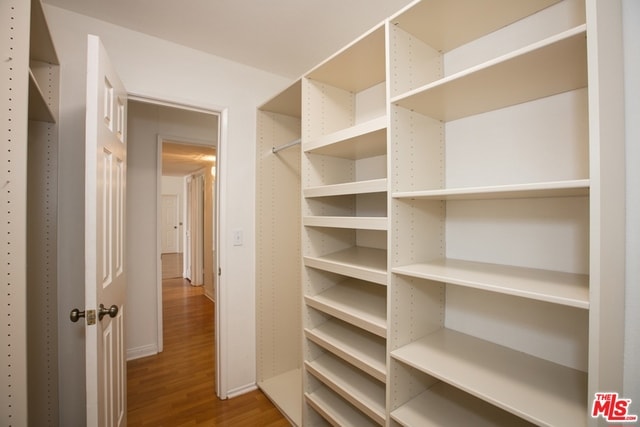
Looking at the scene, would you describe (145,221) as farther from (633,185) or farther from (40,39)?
(633,185)

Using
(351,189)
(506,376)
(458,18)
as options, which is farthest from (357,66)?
(506,376)

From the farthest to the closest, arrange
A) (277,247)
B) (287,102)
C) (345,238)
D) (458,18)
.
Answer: (277,247), (287,102), (345,238), (458,18)

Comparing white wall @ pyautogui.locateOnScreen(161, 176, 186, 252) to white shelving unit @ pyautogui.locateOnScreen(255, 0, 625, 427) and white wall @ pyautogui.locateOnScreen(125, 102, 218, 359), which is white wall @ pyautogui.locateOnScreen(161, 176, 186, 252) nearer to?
white wall @ pyautogui.locateOnScreen(125, 102, 218, 359)

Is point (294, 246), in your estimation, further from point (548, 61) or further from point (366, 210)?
point (548, 61)

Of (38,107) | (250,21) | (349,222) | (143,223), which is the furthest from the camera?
(143,223)

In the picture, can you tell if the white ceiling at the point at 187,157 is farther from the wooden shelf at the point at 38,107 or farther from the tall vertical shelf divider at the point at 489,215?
the tall vertical shelf divider at the point at 489,215

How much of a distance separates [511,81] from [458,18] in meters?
0.38

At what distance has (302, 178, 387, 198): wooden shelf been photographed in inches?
48.6

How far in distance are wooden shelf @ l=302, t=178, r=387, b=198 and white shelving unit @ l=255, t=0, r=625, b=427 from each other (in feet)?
0.05

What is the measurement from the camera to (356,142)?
58.1 inches

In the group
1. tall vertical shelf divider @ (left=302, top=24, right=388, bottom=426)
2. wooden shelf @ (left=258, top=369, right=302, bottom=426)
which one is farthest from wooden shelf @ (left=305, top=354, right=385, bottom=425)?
wooden shelf @ (left=258, top=369, right=302, bottom=426)

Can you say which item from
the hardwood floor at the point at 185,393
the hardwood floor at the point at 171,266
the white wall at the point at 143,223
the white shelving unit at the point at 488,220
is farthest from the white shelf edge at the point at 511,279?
the hardwood floor at the point at 171,266

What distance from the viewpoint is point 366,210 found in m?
1.89

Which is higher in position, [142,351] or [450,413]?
[450,413]
